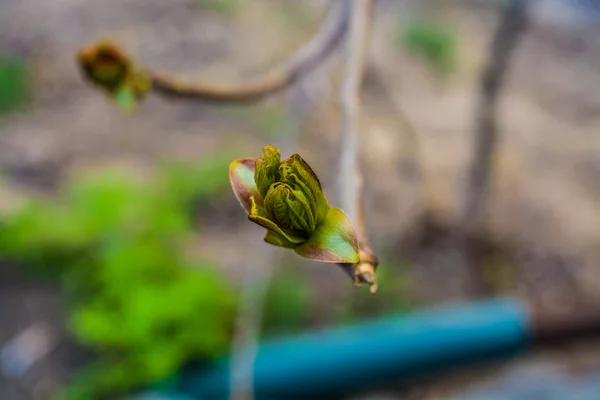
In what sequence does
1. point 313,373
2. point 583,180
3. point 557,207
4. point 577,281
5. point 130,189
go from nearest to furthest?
point 313,373
point 130,189
point 577,281
point 557,207
point 583,180

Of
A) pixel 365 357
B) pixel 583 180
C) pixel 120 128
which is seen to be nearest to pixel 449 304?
pixel 365 357

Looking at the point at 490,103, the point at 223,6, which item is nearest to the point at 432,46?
the point at 223,6

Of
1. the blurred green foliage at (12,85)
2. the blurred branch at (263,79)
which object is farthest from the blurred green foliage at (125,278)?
the blurred branch at (263,79)

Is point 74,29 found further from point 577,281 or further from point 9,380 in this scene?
point 577,281

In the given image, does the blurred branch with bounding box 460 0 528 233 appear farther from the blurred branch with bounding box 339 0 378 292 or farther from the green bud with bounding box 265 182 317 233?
the green bud with bounding box 265 182 317 233

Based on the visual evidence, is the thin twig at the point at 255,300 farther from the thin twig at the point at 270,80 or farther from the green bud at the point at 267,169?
the green bud at the point at 267,169

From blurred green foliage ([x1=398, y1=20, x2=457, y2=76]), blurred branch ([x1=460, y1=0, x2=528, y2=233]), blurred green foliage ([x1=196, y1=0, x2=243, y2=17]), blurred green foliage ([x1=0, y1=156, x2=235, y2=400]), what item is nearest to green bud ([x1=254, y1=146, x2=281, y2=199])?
blurred green foliage ([x1=0, y1=156, x2=235, y2=400])
